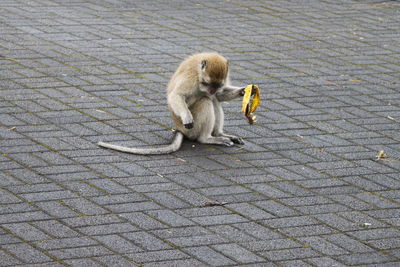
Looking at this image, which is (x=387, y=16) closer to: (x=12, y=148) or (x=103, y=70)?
(x=103, y=70)

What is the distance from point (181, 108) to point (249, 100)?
2.46 ft

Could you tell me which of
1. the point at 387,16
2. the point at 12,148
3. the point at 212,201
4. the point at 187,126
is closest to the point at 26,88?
the point at 12,148

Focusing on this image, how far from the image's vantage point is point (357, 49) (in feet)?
40.2

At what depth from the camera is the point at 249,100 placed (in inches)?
325

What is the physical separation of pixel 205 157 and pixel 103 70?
2.94 m

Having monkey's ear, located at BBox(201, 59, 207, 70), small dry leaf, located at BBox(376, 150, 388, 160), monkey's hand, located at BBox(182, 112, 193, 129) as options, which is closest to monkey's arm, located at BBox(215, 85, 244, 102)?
monkey's ear, located at BBox(201, 59, 207, 70)

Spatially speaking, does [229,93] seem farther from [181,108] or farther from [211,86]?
[181,108]

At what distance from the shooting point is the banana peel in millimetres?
8203

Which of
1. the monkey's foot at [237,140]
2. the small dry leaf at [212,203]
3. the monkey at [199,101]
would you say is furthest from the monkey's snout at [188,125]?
the small dry leaf at [212,203]

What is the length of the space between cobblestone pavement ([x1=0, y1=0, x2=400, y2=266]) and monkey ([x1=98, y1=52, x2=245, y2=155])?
0.13m

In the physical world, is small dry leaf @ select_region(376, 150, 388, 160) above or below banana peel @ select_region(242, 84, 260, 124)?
below

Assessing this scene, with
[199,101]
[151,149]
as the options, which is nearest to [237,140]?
[199,101]

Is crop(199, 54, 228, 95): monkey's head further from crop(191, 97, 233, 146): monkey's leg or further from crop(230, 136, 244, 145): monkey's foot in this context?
crop(230, 136, 244, 145): monkey's foot

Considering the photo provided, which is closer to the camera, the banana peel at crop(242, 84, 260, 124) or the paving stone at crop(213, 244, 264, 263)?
the paving stone at crop(213, 244, 264, 263)
